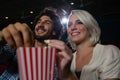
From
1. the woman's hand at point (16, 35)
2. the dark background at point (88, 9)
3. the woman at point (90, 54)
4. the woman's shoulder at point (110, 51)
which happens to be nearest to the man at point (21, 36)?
the woman's hand at point (16, 35)

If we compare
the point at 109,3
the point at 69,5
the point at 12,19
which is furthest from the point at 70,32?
the point at 12,19

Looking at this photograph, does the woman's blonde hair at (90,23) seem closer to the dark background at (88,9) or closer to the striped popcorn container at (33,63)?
the striped popcorn container at (33,63)

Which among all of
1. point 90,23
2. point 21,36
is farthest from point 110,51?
point 21,36

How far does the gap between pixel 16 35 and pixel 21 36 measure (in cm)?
2

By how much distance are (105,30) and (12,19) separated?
6.52ft

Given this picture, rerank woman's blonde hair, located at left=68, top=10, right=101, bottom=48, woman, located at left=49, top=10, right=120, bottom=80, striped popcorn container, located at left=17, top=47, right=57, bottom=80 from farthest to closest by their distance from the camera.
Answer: woman's blonde hair, located at left=68, top=10, right=101, bottom=48 < woman, located at left=49, top=10, right=120, bottom=80 < striped popcorn container, located at left=17, top=47, right=57, bottom=80

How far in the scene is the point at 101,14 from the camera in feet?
17.6

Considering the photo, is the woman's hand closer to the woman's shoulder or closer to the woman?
the woman

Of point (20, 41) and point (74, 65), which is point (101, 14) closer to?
point (74, 65)

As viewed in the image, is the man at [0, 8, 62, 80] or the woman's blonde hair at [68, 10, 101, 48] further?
the woman's blonde hair at [68, 10, 101, 48]

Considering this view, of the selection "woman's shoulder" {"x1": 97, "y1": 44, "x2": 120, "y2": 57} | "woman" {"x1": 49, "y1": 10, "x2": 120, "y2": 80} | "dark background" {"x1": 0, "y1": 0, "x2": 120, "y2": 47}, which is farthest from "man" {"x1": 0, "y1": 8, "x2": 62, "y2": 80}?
"dark background" {"x1": 0, "y1": 0, "x2": 120, "y2": 47}

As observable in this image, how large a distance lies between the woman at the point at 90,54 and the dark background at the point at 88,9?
134 inches

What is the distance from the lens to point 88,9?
5.20 meters

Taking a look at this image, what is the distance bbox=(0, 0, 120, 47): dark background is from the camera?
4996 millimetres
